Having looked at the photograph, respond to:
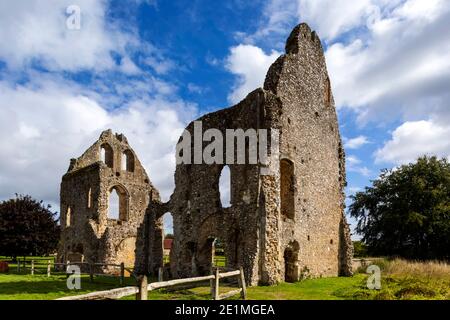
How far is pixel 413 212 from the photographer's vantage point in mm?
32375

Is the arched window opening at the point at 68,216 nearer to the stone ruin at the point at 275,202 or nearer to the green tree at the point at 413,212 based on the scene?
the stone ruin at the point at 275,202

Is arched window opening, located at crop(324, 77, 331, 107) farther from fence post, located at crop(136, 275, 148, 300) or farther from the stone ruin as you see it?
fence post, located at crop(136, 275, 148, 300)

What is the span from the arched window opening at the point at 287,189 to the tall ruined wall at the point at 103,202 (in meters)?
12.0

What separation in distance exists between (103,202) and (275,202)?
15895 millimetres

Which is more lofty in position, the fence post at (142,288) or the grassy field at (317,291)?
the fence post at (142,288)

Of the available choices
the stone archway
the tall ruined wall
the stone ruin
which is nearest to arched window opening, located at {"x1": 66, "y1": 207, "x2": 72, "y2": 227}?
the tall ruined wall

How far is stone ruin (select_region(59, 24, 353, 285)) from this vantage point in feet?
56.9

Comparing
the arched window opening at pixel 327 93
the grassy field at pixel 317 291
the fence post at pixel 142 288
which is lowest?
the grassy field at pixel 317 291

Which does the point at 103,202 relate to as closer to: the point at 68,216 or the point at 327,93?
the point at 68,216

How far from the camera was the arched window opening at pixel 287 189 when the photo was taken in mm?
19531

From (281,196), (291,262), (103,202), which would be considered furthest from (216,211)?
(103,202)

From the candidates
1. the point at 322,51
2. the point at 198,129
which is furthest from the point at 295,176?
the point at 322,51

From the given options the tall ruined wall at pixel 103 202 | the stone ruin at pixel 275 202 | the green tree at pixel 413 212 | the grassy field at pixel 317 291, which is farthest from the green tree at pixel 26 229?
the green tree at pixel 413 212
